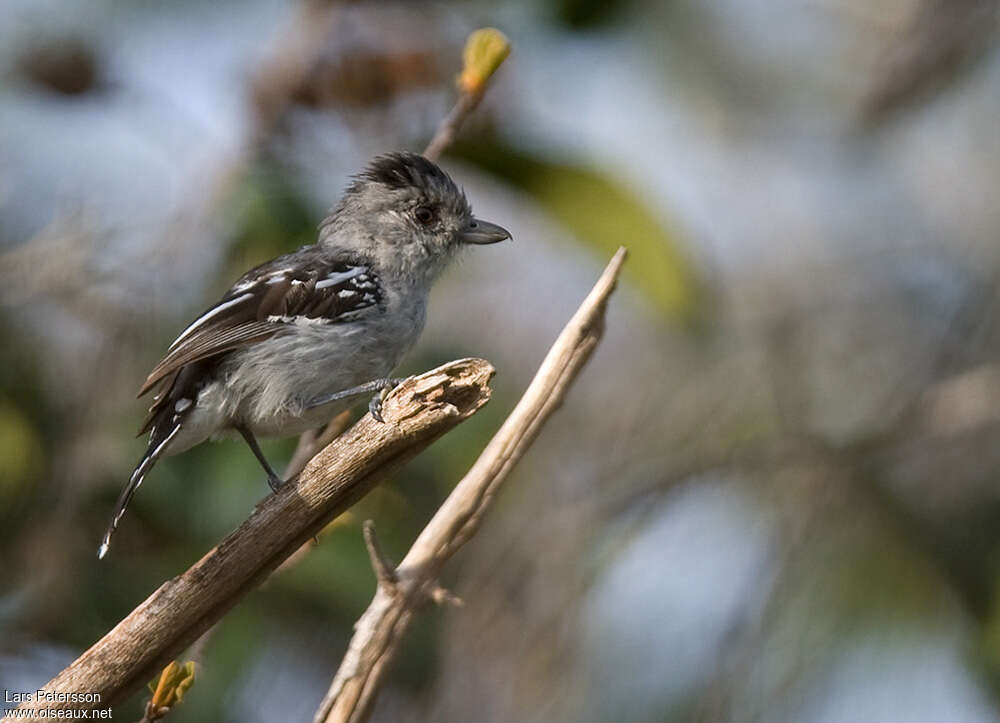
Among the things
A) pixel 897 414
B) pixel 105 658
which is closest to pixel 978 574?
pixel 897 414

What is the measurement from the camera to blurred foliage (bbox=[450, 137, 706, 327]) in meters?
4.40

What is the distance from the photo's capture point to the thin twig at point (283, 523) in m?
2.42

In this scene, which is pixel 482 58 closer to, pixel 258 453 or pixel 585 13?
pixel 258 453

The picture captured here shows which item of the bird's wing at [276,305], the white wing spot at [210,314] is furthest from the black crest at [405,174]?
the white wing spot at [210,314]

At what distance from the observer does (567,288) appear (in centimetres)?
574

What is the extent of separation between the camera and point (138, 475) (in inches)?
128

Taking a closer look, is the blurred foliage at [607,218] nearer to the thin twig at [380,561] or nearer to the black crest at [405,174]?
the black crest at [405,174]

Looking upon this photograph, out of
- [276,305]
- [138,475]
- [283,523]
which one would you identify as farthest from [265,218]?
[283,523]

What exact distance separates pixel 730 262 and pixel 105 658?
487cm

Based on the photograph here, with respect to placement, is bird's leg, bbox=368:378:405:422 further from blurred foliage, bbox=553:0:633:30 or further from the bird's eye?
blurred foliage, bbox=553:0:633:30

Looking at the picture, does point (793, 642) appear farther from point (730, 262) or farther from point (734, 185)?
point (734, 185)

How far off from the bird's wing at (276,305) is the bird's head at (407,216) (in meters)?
0.33

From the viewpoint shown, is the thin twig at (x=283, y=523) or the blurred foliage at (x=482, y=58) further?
the blurred foliage at (x=482, y=58)

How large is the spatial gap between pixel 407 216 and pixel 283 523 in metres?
1.92
